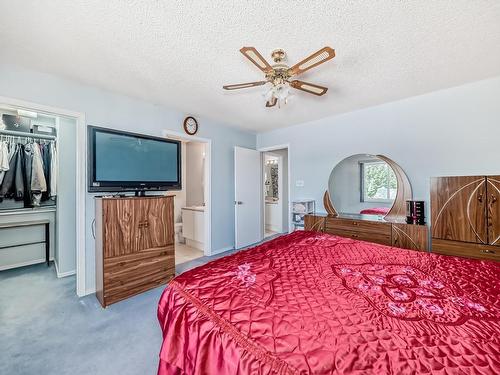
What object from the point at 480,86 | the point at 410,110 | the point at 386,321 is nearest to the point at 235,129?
the point at 410,110

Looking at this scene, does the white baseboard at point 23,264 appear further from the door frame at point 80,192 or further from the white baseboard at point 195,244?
the white baseboard at point 195,244

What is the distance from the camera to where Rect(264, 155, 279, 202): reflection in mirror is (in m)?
5.89

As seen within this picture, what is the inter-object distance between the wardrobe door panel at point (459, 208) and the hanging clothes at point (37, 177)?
519 centimetres

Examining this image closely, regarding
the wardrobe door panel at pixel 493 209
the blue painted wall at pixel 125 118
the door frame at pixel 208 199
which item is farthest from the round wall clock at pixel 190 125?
the wardrobe door panel at pixel 493 209

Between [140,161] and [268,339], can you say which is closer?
[268,339]

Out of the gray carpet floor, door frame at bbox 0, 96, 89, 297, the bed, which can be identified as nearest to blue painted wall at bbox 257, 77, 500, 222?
the bed

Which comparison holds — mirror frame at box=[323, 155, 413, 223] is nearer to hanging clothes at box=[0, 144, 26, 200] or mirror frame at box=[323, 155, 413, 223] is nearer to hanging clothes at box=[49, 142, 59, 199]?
hanging clothes at box=[49, 142, 59, 199]

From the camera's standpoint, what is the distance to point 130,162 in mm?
2588

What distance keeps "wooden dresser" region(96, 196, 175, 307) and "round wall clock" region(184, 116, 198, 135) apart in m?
1.24

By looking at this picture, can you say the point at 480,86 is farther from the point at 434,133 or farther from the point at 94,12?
the point at 94,12

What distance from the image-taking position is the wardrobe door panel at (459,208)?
217 centimetres

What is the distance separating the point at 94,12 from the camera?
1.46 metres

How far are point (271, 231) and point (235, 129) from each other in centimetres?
280

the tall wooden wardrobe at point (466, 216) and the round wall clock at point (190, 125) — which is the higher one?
the round wall clock at point (190, 125)
